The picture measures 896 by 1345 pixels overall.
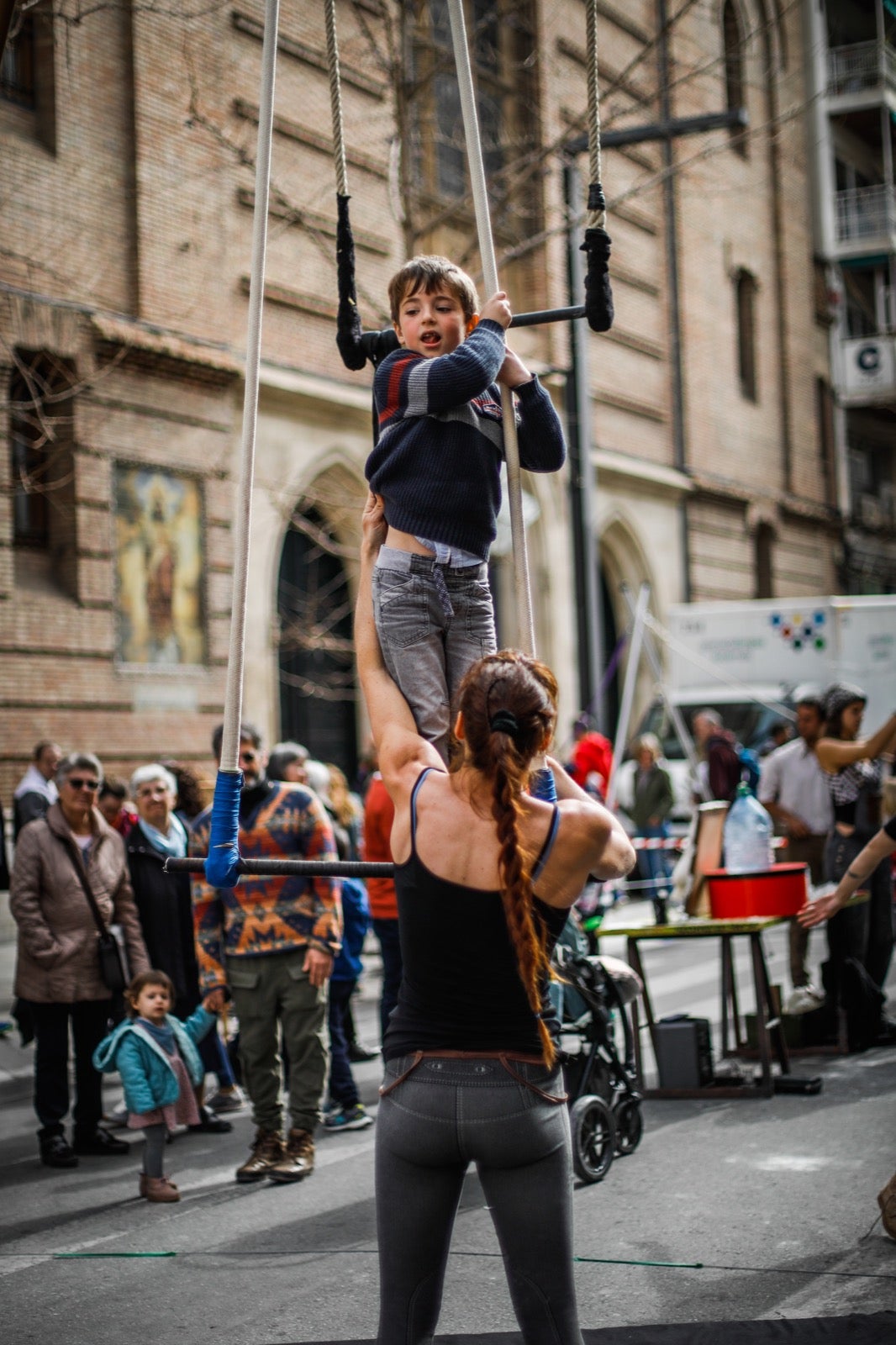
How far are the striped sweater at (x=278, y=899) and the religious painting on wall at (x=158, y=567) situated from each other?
954 cm

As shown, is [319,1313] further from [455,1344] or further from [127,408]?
[127,408]

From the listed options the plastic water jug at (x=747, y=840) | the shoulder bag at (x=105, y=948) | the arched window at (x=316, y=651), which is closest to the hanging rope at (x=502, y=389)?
the shoulder bag at (x=105, y=948)

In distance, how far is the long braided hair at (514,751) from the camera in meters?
3.24

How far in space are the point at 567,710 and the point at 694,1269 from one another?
1866cm

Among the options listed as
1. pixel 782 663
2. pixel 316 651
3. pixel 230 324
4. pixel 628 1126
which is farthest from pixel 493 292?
pixel 782 663

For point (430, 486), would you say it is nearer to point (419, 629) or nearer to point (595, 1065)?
point (419, 629)

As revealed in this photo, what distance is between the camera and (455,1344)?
187 inches

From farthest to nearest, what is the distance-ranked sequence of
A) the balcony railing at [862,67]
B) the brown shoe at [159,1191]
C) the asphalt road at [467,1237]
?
the balcony railing at [862,67] → the brown shoe at [159,1191] → the asphalt road at [467,1237]

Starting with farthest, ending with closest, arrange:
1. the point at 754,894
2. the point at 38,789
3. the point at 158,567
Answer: the point at 158,567 < the point at 38,789 < the point at 754,894

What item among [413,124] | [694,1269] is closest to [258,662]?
[413,124]

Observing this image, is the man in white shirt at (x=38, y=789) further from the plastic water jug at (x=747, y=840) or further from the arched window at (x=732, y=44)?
the arched window at (x=732, y=44)

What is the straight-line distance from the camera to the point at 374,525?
13.4 feet

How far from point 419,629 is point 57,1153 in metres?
5.11

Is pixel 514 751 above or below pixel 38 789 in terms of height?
below
